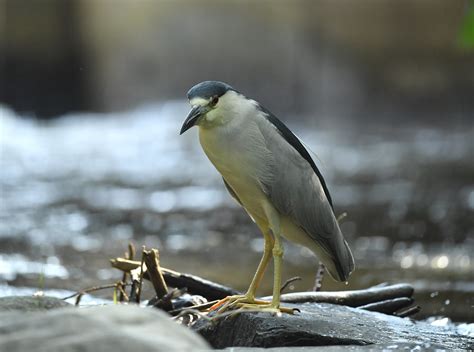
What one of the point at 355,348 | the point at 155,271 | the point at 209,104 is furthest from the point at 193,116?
the point at 355,348

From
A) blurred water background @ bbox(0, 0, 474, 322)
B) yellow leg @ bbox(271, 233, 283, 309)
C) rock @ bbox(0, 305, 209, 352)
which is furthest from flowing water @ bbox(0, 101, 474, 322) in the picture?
rock @ bbox(0, 305, 209, 352)

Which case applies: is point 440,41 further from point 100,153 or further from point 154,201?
point 154,201

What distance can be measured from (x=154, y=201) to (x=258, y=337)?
20.6 ft

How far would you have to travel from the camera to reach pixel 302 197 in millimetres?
3896

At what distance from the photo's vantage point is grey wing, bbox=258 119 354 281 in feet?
12.4

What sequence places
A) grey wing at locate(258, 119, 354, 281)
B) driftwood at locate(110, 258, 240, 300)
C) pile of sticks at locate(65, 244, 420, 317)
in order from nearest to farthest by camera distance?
grey wing at locate(258, 119, 354, 281) < pile of sticks at locate(65, 244, 420, 317) < driftwood at locate(110, 258, 240, 300)

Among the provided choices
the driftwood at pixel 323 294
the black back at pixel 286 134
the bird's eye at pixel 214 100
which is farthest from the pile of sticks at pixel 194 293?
the bird's eye at pixel 214 100

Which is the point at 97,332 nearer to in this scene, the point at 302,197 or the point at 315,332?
the point at 315,332

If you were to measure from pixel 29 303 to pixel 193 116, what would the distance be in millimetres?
965

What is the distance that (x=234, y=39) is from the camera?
17688mm

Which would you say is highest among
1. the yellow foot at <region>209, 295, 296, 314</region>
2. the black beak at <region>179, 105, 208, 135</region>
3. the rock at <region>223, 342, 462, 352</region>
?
the black beak at <region>179, 105, 208, 135</region>

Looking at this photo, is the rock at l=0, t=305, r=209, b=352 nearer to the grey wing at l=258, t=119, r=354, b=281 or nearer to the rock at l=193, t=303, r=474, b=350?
the rock at l=193, t=303, r=474, b=350

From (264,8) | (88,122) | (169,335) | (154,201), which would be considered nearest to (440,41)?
(264,8)

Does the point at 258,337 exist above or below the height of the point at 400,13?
below
